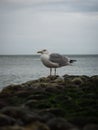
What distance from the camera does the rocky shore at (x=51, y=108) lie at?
6.09m

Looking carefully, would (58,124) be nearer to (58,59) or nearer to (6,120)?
(6,120)

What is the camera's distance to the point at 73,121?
661 cm

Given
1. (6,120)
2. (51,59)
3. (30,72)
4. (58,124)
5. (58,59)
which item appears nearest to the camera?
(58,124)

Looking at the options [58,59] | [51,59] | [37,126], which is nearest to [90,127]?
[37,126]

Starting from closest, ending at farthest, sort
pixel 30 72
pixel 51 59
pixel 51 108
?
pixel 51 108 → pixel 51 59 → pixel 30 72

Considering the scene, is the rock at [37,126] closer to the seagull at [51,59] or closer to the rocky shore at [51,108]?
the rocky shore at [51,108]

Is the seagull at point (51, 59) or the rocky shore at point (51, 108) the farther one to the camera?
the seagull at point (51, 59)

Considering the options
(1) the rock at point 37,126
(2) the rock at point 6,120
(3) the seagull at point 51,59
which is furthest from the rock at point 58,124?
(3) the seagull at point 51,59

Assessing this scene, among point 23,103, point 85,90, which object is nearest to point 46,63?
point 85,90

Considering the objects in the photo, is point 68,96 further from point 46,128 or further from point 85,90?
point 46,128

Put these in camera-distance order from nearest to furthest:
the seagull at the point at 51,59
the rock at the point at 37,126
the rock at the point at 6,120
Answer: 1. the rock at the point at 37,126
2. the rock at the point at 6,120
3. the seagull at the point at 51,59

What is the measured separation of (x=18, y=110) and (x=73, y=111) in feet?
4.72

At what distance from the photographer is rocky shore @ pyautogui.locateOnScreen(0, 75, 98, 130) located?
609cm

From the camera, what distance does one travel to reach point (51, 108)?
758 cm
